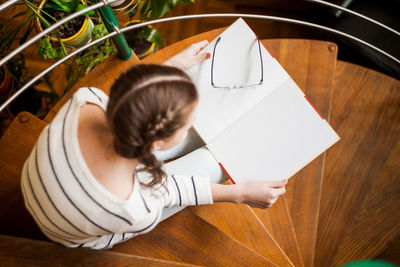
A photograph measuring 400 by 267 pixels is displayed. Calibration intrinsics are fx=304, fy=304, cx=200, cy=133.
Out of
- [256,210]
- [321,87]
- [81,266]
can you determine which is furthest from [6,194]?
[321,87]

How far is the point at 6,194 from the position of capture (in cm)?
96

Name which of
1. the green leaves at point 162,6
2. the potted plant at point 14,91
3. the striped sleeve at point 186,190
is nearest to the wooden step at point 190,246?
the striped sleeve at point 186,190

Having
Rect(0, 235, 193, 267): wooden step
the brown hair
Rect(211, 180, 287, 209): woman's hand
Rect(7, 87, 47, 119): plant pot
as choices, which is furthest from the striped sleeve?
Rect(7, 87, 47, 119): plant pot

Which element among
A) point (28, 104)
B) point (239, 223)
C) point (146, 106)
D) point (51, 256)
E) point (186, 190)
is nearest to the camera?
point (146, 106)

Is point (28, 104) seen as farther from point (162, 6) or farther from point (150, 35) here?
point (162, 6)

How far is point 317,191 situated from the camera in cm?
121

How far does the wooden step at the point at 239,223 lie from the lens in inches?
43.6

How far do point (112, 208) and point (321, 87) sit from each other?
3.17 ft

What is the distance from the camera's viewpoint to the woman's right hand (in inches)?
35.9

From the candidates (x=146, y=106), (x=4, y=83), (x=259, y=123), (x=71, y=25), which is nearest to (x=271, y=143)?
(x=259, y=123)

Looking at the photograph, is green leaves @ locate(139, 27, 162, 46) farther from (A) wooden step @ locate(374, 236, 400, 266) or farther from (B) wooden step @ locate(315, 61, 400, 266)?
(A) wooden step @ locate(374, 236, 400, 266)

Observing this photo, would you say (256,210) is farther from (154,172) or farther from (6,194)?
(6,194)

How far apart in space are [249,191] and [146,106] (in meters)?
0.50

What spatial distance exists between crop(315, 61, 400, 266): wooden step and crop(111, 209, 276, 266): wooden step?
48 cm
